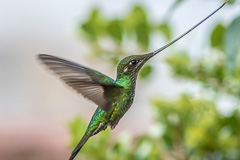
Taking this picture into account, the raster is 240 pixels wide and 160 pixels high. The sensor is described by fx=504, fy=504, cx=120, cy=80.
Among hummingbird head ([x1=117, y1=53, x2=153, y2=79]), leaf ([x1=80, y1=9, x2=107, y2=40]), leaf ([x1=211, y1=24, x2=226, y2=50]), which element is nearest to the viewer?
hummingbird head ([x1=117, y1=53, x2=153, y2=79])

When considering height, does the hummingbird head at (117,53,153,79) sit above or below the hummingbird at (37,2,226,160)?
above

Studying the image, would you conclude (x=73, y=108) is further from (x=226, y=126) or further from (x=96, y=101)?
(x=96, y=101)

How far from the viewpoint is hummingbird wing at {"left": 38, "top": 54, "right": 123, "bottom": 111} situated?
0.51 m

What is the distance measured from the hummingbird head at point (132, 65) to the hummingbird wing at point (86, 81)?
0.02 metres

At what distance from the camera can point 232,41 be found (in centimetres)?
67

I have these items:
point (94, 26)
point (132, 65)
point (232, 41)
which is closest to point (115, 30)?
point (94, 26)

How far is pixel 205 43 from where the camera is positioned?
2.99 feet

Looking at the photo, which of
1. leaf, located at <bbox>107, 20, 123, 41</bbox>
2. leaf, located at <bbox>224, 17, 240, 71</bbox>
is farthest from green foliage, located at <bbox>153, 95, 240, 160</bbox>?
leaf, located at <bbox>224, 17, 240, 71</bbox>

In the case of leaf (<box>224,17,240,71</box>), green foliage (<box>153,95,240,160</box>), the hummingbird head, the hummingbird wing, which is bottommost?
the hummingbird wing

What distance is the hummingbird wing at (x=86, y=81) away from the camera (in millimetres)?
512

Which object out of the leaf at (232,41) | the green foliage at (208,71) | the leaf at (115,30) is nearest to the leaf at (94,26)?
the leaf at (115,30)

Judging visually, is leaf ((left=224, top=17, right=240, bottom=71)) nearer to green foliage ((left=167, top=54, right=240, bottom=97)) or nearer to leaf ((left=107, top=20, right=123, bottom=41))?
green foliage ((left=167, top=54, right=240, bottom=97))

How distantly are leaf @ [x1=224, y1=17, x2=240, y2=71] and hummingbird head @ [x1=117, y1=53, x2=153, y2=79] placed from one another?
193 millimetres

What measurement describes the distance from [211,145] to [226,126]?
45 millimetres
